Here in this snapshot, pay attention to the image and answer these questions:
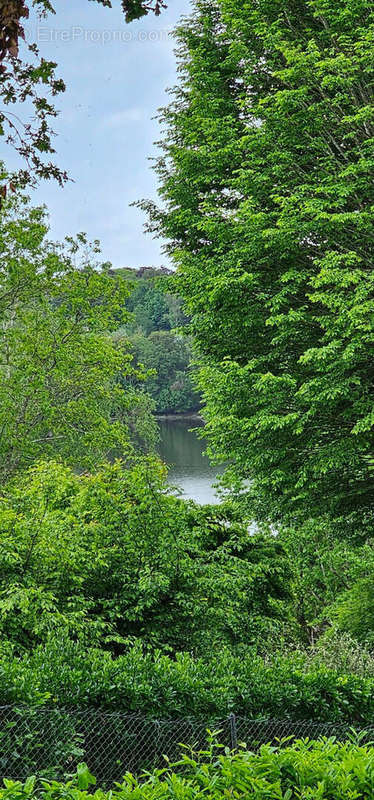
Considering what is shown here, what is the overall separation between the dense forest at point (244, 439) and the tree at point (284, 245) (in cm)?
4

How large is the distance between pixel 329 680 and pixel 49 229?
12.6 metres

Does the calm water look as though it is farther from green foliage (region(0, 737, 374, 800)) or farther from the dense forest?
green foliage (region(0, 737, 374, 800))

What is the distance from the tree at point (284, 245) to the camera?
7.52 meters

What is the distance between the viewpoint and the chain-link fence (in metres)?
3.83

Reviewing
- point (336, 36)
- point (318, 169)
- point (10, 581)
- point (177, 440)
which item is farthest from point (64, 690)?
point (177, 440)

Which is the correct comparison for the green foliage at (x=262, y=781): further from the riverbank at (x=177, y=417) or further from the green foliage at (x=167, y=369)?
the riverbank at (x=177, y=417)

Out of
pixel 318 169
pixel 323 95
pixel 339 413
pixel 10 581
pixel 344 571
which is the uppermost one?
pixel 323 95

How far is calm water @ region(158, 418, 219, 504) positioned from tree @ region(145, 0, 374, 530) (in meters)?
9.13

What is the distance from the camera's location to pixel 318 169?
27.5 ft

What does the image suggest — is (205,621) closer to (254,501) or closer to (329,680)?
(329,680)

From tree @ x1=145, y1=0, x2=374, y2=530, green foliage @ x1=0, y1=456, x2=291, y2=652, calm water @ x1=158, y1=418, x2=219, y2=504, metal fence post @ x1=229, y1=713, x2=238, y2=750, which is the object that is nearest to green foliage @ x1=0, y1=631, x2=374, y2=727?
metal fence post @ x1=229, y1=713, x2=238, y2=750

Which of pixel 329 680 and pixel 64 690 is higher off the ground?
pixel 64 690

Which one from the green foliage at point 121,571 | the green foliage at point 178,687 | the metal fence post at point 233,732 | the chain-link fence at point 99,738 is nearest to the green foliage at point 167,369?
the green foliage at point 121,571

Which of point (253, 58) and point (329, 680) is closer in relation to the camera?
point (329, 680)
